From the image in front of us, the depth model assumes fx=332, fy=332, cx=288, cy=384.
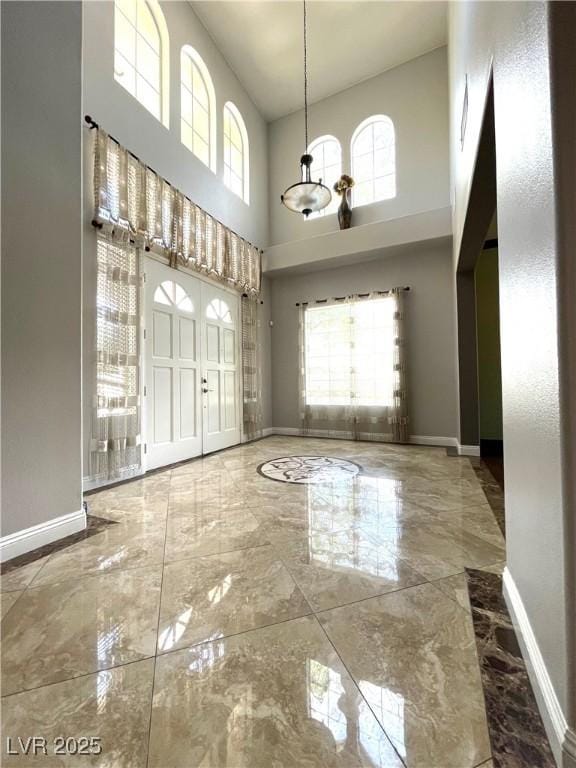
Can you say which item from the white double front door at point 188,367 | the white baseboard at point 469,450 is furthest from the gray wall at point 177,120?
the white baseboard at point 469,450

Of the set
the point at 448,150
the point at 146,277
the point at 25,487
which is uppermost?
the point at 448,150

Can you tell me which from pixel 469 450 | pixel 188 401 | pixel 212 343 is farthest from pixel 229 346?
pixel 469 450

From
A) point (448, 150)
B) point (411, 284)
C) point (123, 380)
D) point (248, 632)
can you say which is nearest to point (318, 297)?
point (411, 284)

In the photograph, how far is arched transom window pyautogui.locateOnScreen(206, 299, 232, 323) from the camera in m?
4.43

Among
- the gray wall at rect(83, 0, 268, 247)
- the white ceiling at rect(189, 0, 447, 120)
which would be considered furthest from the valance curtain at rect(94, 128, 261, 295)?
the white ceiling at rect(189, 0, 447, 120)

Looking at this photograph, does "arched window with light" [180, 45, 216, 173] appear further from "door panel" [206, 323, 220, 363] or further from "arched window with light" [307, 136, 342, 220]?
"door panel" [206, 323, 220, 363]

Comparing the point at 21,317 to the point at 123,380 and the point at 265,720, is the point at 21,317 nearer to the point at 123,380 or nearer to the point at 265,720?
the point at 123,380

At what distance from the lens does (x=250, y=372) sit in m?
5.18

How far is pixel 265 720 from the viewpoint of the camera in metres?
0.86

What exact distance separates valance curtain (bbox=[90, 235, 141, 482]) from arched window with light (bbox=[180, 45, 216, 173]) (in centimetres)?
208

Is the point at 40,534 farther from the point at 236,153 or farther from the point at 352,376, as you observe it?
the point at 236,153

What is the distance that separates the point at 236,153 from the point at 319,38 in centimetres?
182

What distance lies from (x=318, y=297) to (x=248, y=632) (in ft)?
16.4

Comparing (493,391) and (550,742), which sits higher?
(493,391)
